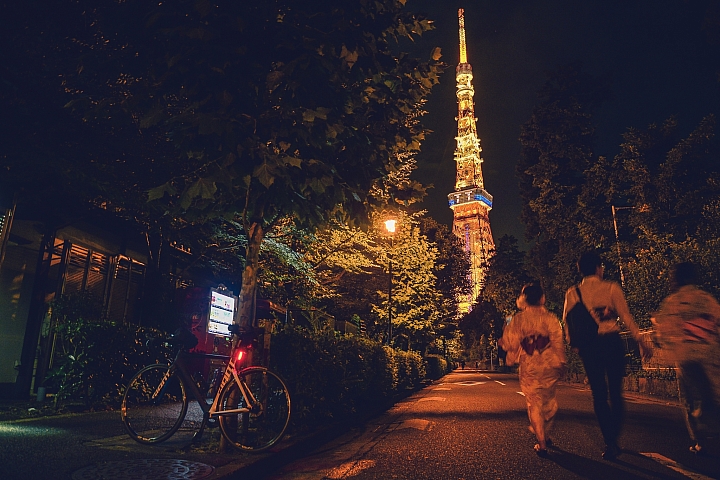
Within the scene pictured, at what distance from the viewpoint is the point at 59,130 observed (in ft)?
25.5

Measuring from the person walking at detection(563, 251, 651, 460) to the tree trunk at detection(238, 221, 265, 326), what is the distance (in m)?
3.39

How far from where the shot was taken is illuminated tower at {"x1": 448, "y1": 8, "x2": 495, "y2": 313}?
133 m

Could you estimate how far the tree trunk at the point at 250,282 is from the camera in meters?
5.84

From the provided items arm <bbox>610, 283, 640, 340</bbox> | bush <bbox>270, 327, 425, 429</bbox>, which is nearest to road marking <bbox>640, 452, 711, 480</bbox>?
arm <bbox>610, 283, 640, 340</bbox>

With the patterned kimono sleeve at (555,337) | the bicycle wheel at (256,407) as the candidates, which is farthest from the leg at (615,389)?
the bicycle wheel at (256,407)

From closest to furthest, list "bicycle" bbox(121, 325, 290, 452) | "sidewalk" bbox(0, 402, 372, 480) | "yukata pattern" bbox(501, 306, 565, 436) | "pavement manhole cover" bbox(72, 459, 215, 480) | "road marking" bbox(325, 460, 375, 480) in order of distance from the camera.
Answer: "pavement manhole cover" bbox(72, 459, 215, 480) → "sidewalk" bbox(0, 402, 372, 480) → "road marking" bbox(325, 460, 375, 480) → "bicycle" bbox(121, 325, 290, 452) → "yukata pattern" bbox(501, 306, 565, 436)

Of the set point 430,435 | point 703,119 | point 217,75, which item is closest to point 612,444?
point 430,435

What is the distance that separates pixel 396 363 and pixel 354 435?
7.74 m

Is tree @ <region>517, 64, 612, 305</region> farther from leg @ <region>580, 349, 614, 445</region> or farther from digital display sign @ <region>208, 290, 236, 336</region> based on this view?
leg @ <region>580, 349, 614, 445</region>

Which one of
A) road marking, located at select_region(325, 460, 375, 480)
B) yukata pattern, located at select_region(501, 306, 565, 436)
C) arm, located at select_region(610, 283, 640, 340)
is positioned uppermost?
arm, located at select_region(610, 283, 640, 340)

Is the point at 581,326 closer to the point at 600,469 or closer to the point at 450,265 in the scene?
the point at 600,469

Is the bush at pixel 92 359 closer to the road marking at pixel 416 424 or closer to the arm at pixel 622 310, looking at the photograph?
the road marking at pixel 416 424

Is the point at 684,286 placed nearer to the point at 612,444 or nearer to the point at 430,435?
the point at 612,444

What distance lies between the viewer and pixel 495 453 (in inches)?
215
